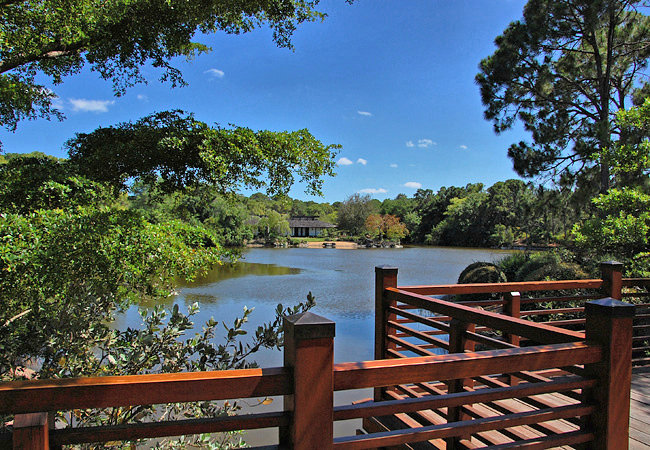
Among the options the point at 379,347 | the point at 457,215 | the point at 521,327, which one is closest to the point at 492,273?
the point at 379,347

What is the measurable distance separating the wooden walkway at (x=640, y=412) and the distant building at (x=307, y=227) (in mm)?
53173

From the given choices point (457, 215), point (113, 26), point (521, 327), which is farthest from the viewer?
point (457, 215)

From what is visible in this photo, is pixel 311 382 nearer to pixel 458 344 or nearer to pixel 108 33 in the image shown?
pixel 458 344

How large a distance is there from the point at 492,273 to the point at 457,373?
37.1 ft

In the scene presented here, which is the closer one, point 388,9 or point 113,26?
point 113,26

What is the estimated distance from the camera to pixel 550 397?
9.72 ft

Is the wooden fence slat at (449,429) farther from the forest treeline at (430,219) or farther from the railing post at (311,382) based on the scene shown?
the forest treeline at (430,219)

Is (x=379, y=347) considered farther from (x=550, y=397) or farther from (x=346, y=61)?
(x=346, y=61)

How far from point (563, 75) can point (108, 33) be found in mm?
10937

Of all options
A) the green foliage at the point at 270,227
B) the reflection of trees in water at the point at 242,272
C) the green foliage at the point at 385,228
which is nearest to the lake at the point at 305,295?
the reflection of trees in water at the point at 242,272

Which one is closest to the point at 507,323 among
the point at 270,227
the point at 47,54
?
the point at 47,54

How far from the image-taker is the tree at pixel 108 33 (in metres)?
3.69

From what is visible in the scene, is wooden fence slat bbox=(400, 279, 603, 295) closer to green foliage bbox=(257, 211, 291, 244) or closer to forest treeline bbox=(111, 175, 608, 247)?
forest treeline bbox=(111, 175, 608, 247)

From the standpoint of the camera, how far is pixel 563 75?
10.6 m
